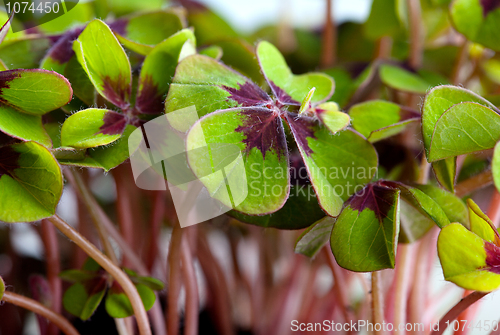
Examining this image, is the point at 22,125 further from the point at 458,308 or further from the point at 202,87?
the point at 458,308

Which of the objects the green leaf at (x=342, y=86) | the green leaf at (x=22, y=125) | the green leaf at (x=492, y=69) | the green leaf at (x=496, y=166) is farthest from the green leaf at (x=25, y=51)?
the green leaf at (x=492, y=69)

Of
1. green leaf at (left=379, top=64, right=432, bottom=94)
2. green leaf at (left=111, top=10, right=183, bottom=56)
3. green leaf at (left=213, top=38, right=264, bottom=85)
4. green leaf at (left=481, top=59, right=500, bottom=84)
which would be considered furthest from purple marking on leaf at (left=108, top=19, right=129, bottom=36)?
green leaf at (left=481, top=59, right=500, bottom=84)

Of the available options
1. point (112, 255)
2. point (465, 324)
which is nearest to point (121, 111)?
point (112, 255)

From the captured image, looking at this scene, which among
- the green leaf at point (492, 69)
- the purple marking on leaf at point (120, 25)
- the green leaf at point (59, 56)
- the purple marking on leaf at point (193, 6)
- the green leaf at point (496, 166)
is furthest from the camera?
the purple marking on leaf at point (193, 6)

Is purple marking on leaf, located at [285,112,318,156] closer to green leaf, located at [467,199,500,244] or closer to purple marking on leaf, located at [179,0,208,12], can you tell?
green leaf, located at [467,199,500,244]

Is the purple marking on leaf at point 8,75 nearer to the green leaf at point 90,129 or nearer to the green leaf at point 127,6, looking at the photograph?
the green leaf at point 90,129

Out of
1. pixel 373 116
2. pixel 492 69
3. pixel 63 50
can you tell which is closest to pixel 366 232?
pixel 373 116

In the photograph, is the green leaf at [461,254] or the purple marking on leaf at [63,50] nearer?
the green leaf at [461,254]
